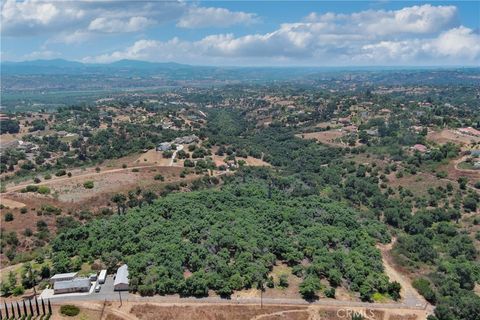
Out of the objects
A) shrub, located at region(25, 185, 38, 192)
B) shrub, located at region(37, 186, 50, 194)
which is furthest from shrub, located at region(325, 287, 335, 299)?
shrub, located at region(25, 185, 38, 192)

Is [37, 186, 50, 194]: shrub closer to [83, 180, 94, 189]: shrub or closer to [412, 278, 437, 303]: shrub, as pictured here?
[83, 180, 94, 189]: shrub

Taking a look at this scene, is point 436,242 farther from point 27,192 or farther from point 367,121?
point 367,121

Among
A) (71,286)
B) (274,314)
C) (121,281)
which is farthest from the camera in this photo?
(121,281)

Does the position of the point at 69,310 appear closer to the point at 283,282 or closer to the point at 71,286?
the point at 71,286

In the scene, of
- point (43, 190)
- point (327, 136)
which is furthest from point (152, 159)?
point (327, 136)

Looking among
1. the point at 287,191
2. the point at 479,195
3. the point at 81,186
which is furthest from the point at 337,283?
the point at 81,186

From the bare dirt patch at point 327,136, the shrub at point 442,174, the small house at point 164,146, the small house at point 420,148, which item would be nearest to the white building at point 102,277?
the small house at point 164,146

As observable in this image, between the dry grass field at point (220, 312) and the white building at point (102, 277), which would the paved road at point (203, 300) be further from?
the white building at point (102, 277)
